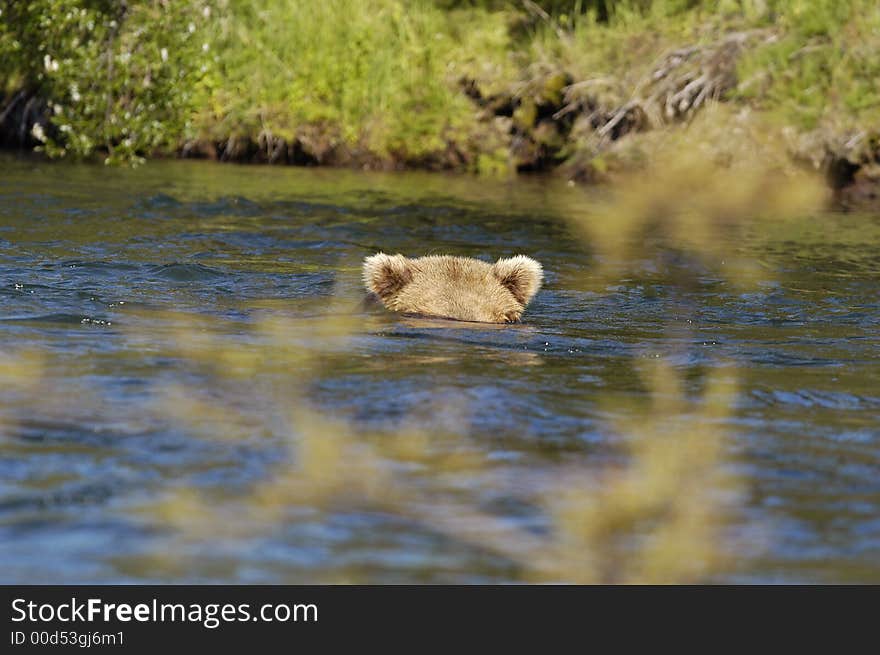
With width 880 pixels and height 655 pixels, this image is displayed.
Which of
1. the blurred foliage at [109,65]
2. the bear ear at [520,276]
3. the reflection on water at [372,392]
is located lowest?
the reflection on water at [372,392]

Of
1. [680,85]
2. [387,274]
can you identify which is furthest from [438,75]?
[387,274]

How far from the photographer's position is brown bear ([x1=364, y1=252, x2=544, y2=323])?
9.22 metres

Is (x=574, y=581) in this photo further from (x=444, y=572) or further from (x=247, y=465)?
(x=247, y=465)

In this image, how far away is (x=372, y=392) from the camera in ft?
22.4

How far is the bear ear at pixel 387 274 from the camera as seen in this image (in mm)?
9414

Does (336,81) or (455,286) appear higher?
(336,81)

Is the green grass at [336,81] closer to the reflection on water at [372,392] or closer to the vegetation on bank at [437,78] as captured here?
the vegetation on bank at [437,78]

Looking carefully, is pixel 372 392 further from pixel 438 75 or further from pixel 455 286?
pixel 438 75

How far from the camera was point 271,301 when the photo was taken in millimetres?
10078

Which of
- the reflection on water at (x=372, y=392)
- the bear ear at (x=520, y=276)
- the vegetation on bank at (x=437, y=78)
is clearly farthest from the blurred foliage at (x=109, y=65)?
the bear ear at (x=520, y=276)

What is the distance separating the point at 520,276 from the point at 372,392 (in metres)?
2.81

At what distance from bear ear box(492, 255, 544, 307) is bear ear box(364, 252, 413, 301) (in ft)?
2.07

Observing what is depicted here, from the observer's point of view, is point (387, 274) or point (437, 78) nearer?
point (387, 274)

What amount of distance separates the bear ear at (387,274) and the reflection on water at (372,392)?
0.72ft
